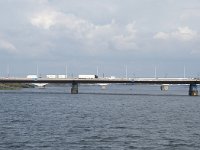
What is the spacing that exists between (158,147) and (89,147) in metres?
6.66

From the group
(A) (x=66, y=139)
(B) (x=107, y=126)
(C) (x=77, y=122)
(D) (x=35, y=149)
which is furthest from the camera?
(C) (x=77, y=122)

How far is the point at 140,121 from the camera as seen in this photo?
3091 inches

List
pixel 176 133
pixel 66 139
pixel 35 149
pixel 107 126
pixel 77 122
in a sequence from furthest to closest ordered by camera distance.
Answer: pixel 77 122
pixel 107 126
pixel 176 133
pixel 66 139
pixel 35 149

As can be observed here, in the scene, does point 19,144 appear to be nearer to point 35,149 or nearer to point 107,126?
point 35,149

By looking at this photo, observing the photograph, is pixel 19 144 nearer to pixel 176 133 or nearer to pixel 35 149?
pixel 35 149

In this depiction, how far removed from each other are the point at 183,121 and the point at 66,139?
98.3ft

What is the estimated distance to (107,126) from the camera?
69.5m

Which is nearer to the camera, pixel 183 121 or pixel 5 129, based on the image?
pixel 5 129

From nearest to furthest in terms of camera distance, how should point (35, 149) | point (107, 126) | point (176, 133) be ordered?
point (35, 149), point (176, 133), point (107, 126)

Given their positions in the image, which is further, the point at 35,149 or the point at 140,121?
the point at 140,121

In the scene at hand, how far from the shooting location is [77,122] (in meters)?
75.4

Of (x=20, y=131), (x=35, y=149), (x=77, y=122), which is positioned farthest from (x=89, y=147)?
(x=77, y=122)

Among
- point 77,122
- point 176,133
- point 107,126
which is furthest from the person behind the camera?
point 77,122

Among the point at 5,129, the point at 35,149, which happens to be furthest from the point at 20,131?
the point at 35,149
